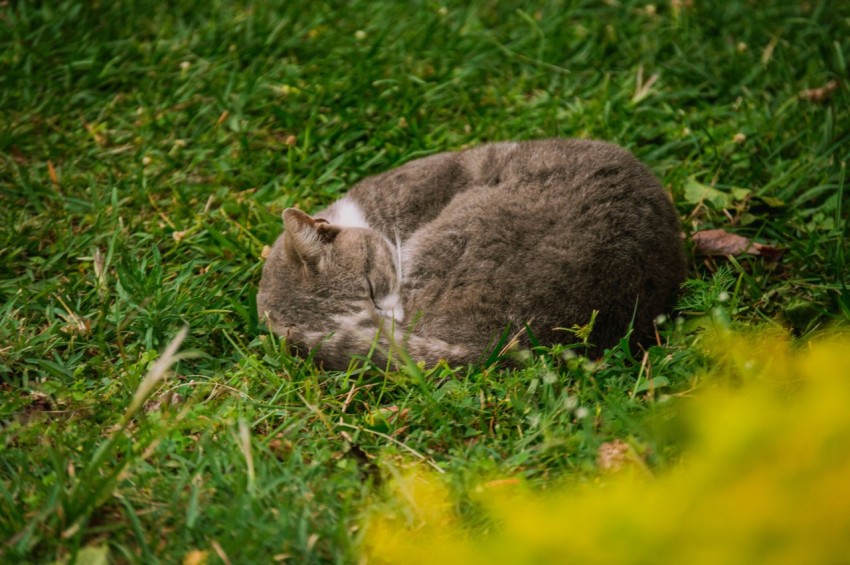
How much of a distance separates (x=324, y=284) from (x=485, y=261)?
2.72ft

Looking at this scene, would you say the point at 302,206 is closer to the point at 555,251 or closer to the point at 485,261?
the point at 485,261

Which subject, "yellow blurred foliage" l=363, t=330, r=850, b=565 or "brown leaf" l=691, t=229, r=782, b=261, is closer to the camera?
"yellow blurred foliage" l=363, t=330, r=850, b=565

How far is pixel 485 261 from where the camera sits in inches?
137

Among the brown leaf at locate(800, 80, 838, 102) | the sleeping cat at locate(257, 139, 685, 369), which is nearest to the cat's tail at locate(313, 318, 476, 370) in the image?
the sleeping cat at locate(257, 139, 685, 369)

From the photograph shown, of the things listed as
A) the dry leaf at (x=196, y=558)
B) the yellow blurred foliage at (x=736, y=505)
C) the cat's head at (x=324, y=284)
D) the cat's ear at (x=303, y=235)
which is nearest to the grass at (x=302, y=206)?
the dry leaf at (x=196, y=558)

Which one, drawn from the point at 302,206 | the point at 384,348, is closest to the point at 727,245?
the point at 384,348

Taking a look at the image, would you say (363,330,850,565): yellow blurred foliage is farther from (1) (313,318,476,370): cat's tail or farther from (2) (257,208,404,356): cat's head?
(2) (257,208,404,356): cat's head

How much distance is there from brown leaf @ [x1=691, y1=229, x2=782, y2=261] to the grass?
0.08 meters

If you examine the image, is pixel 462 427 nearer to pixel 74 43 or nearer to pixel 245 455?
pixel 245 455

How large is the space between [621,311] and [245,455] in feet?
5.63

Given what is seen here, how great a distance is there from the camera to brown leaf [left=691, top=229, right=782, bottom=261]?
13.8 ft

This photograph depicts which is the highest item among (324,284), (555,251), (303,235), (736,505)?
(736,505)

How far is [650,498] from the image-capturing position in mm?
1623

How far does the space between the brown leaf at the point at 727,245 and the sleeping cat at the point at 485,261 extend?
0.57 meters
